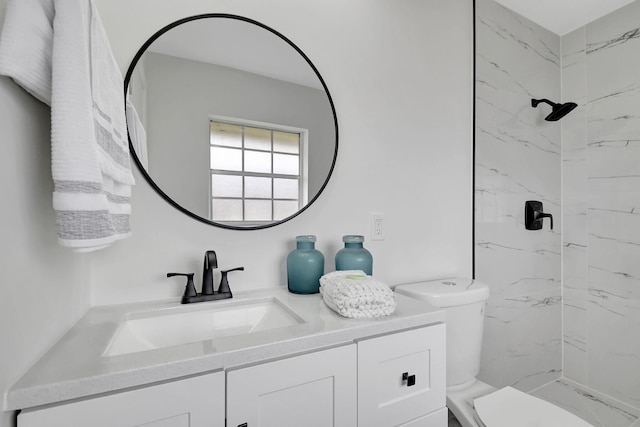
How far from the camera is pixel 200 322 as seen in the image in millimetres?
972

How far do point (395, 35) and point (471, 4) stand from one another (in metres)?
0.61

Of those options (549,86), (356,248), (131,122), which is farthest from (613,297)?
(131,122)

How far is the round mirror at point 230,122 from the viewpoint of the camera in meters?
1.04

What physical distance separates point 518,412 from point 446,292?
44cm

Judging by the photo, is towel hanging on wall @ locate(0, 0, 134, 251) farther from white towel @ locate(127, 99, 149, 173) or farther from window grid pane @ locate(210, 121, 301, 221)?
window grid pane @ locate(210, 121, 301, 221)

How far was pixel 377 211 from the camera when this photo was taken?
143 cm

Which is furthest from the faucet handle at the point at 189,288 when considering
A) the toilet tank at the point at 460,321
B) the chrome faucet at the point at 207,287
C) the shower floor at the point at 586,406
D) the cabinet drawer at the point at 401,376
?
the shower floor at the point at 586,406

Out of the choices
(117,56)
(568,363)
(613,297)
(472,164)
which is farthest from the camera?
(568,363)

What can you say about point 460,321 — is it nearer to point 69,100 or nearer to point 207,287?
point 207,287

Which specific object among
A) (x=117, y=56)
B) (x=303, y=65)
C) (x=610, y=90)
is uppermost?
(x=610, y=90)

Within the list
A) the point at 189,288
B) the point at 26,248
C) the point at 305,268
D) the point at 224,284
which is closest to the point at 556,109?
the point at 305,268

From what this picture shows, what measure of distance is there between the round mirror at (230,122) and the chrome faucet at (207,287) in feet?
0.52

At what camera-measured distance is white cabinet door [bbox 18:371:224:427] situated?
550 millimetres

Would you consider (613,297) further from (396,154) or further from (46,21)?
(46,21)
